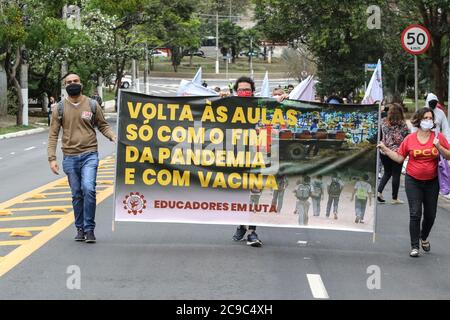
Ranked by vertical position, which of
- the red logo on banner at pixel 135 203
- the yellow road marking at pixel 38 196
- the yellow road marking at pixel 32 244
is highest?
the red logo on banner at pixel 135 203

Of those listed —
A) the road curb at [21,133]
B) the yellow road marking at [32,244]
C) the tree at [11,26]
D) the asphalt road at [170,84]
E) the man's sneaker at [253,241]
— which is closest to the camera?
the yellow road marking at [32,244]

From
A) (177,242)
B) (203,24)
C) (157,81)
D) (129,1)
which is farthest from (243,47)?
(177,242)

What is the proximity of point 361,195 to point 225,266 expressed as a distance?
203cm

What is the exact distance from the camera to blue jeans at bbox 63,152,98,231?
9.76 m

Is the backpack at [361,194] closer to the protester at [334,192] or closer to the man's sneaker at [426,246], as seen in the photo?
the protester at [334,192]

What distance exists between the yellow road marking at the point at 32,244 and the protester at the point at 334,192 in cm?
333

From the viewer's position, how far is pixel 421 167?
9570mm

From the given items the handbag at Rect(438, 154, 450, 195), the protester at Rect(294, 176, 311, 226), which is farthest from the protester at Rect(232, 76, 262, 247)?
the handbag at Rect(438, 154, 450, 195)

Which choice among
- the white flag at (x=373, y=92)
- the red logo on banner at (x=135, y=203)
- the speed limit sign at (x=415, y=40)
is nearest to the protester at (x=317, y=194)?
the red logo on banner at (x=135, y=203)

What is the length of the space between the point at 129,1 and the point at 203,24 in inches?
2113

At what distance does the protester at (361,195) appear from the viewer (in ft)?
32.0

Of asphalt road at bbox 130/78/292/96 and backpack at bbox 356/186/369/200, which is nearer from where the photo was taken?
backpack at bbox 356/186/369/200

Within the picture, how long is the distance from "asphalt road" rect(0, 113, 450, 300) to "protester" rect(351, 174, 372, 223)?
0.45m

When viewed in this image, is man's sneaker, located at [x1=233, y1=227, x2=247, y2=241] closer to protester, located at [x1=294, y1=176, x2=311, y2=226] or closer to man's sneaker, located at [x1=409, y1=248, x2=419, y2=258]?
protester, located at [x1=294, y1=176, x2=311, y2=226]
